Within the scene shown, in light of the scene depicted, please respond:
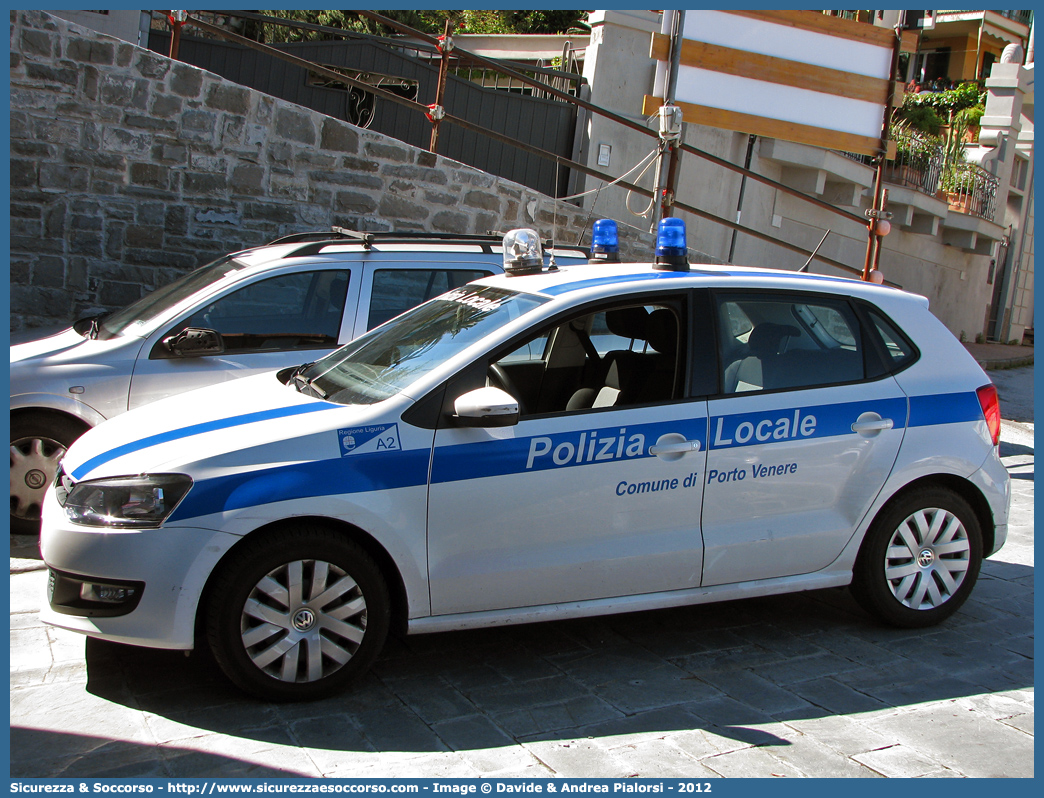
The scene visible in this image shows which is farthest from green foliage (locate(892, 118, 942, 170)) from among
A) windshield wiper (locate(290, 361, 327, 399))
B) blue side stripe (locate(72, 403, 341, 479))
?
blue side stripe (locate(72, 403, 341, 479))

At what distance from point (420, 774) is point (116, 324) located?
3.91 meters

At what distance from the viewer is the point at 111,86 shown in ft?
27.9

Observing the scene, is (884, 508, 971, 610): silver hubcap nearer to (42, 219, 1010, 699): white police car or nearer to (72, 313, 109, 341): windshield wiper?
(42, 219, 1010, 699): white police car

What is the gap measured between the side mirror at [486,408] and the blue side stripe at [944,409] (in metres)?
2.02

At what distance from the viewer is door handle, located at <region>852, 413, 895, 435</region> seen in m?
4.48

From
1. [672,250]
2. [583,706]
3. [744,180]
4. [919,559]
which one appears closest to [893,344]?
[919,559]

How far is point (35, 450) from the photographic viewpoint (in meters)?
5.52

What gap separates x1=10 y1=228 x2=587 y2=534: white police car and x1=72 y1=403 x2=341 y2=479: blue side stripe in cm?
180

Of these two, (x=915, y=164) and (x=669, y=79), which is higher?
(x=915, y=164)

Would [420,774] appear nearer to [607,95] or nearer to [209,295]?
[209,295]

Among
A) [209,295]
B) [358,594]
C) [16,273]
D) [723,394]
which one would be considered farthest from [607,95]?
[358,594]

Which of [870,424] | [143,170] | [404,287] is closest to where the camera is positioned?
[870,424]

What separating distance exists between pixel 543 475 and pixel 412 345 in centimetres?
93

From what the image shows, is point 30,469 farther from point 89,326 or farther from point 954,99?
point 954,99
